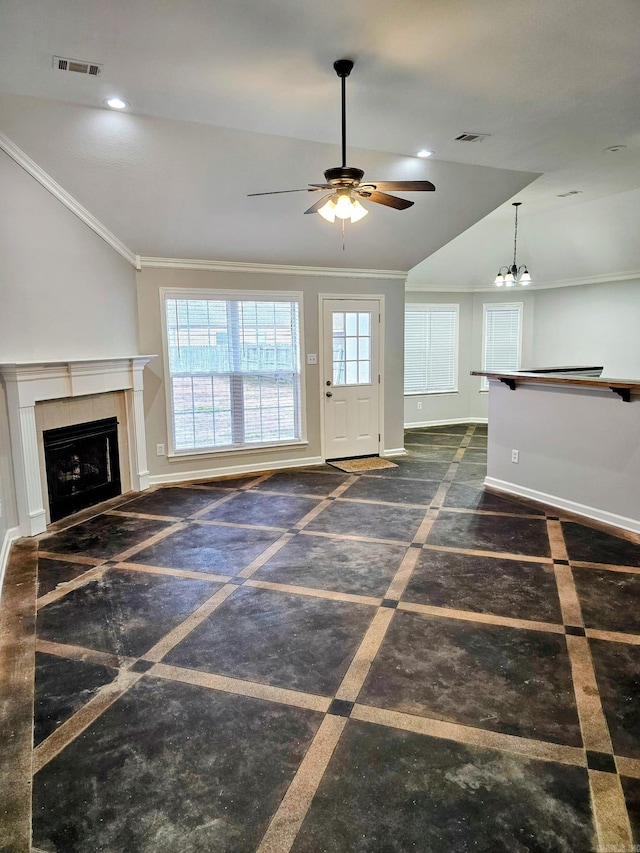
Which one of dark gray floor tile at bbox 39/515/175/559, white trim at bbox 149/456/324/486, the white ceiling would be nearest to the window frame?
white trim at bbox 149/456/324/486

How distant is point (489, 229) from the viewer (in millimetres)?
7129

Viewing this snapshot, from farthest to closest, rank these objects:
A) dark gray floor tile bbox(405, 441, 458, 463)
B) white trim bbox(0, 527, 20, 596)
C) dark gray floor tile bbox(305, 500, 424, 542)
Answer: dark gray floor tile bbox(405, 441, 458, 463), dark gray floor tile bbox(305, 500, 424, 542), white trim bbox(0, 527, 20, 596)

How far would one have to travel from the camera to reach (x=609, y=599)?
118 inches

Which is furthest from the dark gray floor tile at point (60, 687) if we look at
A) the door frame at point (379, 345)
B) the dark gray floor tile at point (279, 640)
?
the door frame at point (379, 345)

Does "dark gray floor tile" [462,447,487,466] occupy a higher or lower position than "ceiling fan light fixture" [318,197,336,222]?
lower

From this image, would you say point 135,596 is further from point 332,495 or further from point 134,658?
point 332,495

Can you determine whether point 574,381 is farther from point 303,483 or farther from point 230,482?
point 230,482

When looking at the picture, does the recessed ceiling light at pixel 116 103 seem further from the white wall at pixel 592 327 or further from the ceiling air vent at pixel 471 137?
the white wall at pixel 592 327

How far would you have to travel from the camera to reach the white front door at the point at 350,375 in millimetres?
6406

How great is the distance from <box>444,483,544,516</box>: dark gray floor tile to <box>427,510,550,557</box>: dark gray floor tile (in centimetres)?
21

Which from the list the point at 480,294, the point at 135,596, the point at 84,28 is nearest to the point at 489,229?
the point at 480,294

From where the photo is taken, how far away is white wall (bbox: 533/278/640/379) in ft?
24.2

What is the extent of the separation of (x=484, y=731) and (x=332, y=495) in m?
3.29

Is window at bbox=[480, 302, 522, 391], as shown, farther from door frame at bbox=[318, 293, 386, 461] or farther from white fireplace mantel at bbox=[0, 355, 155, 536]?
→ white fireplace mantel at bbox=[0, 355, 155, 536]
